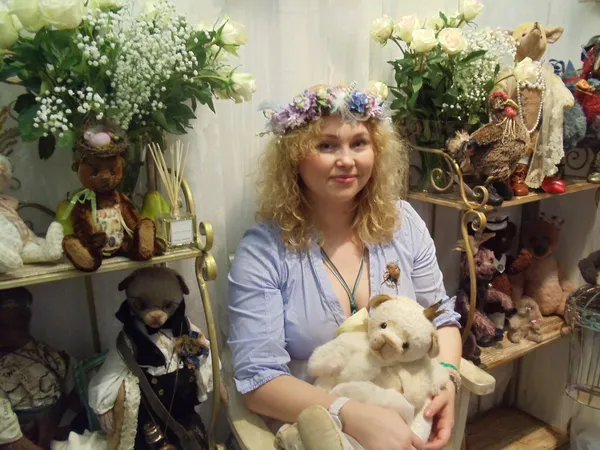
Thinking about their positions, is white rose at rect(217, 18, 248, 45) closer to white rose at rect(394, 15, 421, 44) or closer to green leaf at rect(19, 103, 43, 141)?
green leaf at rect(19, 103, 43, 141)

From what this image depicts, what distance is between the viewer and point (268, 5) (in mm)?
1325

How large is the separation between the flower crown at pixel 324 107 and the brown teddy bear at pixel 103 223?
399mm

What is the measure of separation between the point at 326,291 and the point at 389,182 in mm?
345

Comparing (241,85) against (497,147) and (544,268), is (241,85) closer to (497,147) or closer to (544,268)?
(497,147)

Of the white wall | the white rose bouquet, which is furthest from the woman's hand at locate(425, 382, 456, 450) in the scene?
the white rose bouquet

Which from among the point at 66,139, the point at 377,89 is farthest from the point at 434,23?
the point at 66,139

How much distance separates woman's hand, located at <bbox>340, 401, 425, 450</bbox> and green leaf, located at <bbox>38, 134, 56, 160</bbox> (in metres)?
0.80

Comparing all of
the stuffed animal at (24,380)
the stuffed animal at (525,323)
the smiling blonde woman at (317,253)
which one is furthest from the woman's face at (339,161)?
the stuffed animal at (525,323)

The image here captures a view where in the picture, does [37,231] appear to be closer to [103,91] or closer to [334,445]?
[103,91]

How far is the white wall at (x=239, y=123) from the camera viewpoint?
3.89 feet

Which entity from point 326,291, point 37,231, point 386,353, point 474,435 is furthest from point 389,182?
point 474,435

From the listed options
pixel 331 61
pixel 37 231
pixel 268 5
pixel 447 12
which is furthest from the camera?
pixel 447 12

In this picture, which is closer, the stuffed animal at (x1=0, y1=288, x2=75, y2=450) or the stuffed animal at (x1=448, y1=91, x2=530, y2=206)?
the stuffed animal at (x1=0, y1=288, x2=75, y2=450)

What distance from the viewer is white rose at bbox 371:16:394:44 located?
1.40 meters
